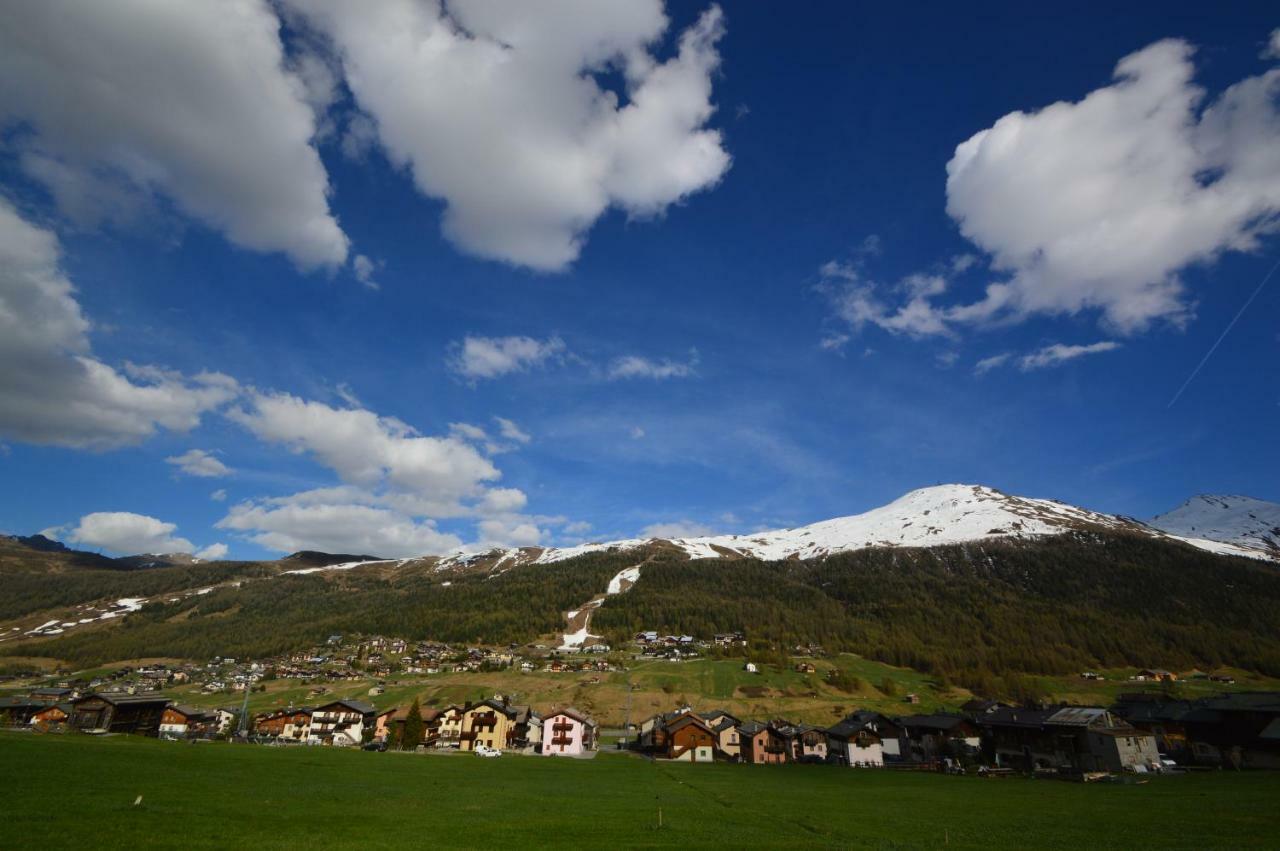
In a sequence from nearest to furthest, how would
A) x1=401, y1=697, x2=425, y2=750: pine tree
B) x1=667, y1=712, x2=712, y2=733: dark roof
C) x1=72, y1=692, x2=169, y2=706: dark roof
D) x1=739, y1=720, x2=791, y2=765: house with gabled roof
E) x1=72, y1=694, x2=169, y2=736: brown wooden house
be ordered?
x1=401, y1=697, x2=425, y2=750: pine tree
x1=739, y1=720, x2=791, y2=765: house with gabled roof
x1=667, y1=712, x2=712, y2=733: dark roof
x1=72, y1=694, x2=169, y2=736: brown wooden house
x1=72, y1=692, x2=169, y2=706: dark roof

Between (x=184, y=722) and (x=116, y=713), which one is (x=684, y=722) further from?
(x=184, y=722)

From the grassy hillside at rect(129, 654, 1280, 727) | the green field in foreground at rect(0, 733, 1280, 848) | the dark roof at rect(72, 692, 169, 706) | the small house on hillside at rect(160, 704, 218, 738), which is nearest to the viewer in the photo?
the green field in foreground at rect(0, 733, 1280, 848)

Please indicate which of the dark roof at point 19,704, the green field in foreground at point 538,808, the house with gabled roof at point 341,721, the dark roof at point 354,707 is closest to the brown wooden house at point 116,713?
the dark roof at point 19,704

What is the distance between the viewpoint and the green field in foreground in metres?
27.9

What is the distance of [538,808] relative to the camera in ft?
135

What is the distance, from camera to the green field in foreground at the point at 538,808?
1097 inches

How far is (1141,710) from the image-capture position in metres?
106

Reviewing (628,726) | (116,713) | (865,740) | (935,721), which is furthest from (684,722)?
(116,713)

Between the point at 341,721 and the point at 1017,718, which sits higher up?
the point at 1017,718

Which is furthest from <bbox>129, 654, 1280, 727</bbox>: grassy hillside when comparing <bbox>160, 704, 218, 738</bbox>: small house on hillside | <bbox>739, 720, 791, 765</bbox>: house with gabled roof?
<bbox>739, 720, 791, 765</bbox>: house with gabled roof

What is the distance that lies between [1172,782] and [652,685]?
132 meters

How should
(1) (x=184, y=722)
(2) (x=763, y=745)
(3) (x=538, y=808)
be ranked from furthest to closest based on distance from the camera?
(1) (x=184, y=722) < (2) (x=763, y=745) < (3) (x=538, y=808)

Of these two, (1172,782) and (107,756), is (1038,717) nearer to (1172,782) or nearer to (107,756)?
(1172,782)

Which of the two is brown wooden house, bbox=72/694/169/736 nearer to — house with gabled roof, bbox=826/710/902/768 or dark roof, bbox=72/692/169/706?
dark roof, bbox=72/692/169/706
